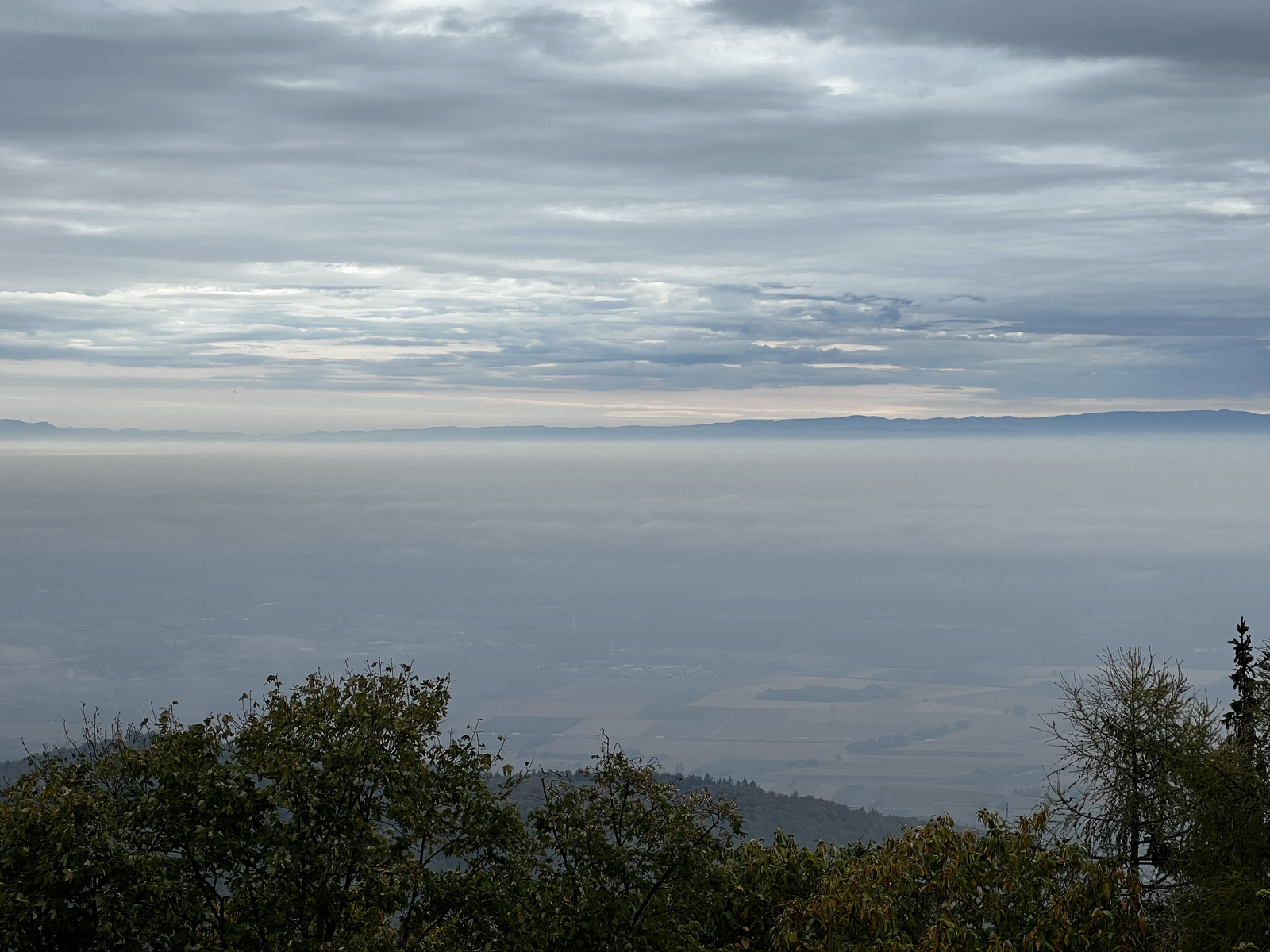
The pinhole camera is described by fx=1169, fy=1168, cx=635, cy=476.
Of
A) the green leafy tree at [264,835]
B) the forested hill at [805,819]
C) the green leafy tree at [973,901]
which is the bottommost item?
the forested hill at [805,819]

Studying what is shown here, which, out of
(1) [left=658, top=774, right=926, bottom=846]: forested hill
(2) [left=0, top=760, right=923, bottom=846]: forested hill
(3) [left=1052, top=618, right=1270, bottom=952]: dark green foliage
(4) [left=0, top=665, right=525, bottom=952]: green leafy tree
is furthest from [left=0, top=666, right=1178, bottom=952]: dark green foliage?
(1) [left=658, top=774, right=926, bottom=846]: forested hill

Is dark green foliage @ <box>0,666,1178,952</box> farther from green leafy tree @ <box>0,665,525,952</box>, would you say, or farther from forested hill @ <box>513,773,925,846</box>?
forested hill @ <box>513,773,925,846</box>

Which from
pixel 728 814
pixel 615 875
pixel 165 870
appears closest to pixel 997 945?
pixel 728 814

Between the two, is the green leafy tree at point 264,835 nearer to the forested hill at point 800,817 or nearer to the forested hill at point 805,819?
the forested hill at point 800,817

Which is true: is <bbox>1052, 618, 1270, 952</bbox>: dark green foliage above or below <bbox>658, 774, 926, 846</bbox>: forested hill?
above

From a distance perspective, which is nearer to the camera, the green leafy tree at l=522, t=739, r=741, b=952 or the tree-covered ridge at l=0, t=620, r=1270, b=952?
the tree-covered ridge at l=0, t=620, r=1270, b=952

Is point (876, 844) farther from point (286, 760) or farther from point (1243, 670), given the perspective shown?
point (286, 760)

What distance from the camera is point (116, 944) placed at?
1580cm

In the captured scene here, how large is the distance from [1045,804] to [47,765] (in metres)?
18.1

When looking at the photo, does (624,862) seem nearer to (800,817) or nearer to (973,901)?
(973,901)

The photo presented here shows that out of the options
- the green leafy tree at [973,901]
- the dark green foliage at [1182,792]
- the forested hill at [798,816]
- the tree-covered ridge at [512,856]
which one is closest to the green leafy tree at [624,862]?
the tree-covered ridge at [512,856]

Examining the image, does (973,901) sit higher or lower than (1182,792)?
lower

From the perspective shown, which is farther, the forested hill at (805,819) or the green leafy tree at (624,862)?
the forested hill at (805,819)

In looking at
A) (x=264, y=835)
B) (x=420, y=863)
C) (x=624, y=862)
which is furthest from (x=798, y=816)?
(x=264, y=835)
